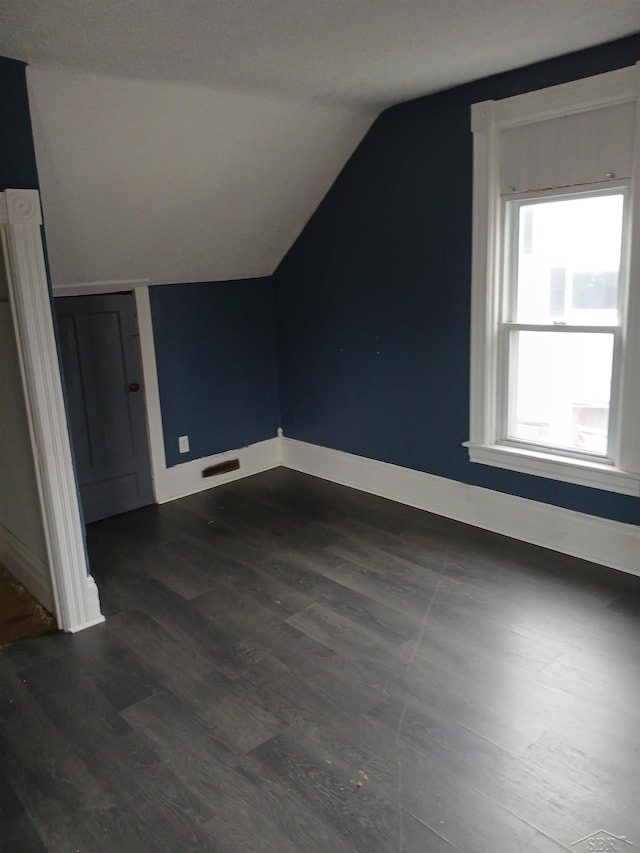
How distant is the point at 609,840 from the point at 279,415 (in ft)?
12.3

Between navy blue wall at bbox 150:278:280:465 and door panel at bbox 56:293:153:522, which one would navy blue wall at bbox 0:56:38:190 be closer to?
door panel at bbox 56:293:153:522

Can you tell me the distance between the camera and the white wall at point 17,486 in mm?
2988

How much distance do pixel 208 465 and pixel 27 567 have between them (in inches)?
65.3

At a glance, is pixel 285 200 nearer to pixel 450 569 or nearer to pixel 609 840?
pixel 450 569

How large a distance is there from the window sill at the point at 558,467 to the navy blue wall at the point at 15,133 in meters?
2.59

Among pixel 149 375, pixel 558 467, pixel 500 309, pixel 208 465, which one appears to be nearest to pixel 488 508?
pixel 558 467

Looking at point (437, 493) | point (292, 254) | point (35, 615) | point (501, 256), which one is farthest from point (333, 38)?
point (35, 615)

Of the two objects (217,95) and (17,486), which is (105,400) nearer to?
(17,486)

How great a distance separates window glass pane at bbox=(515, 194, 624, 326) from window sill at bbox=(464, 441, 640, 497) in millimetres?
697

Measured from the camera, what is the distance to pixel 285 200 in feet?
13.9

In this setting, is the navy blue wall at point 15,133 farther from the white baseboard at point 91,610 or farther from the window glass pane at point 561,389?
the window glass pane at point 561,389

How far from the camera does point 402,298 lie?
4.09 m

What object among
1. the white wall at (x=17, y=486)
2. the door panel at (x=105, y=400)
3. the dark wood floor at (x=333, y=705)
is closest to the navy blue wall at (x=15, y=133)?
the white wall at (x=17, y=486)

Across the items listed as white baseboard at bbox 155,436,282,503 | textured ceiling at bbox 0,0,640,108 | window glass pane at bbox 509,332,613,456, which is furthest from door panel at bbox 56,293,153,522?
window glass pane at bbox 509,332,613,456
